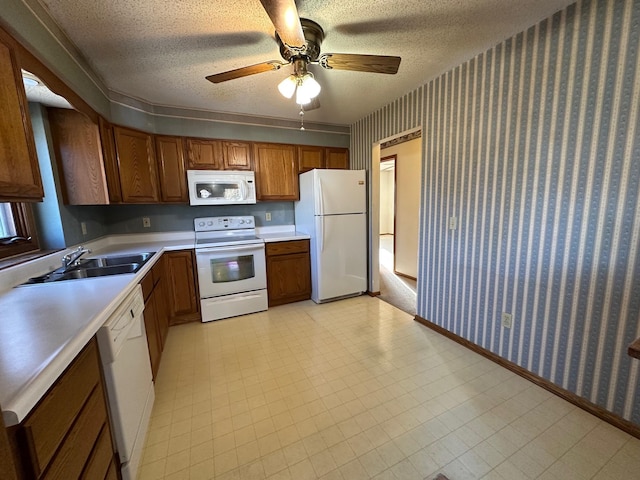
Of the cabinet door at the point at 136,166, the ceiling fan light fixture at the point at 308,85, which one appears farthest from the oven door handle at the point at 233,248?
the ceiling fan light fixture at the point at 308,85

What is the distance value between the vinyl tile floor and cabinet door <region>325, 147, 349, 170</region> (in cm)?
240

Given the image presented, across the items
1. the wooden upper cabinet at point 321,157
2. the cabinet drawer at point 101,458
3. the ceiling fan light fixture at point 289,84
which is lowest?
the cabinet drawer at point 101,458

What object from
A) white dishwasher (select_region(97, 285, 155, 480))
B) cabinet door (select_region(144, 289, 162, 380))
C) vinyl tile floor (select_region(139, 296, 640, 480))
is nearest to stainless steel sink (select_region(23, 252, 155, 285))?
cabinet door (select_region(144, 289, 162, 380))

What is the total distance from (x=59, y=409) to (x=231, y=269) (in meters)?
2.24

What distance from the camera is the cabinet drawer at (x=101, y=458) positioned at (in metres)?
0.90

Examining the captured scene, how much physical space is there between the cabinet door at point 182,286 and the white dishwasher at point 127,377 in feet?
3.92

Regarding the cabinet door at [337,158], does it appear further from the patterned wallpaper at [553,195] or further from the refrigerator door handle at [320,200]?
the patterned wallpaper at [553,195]

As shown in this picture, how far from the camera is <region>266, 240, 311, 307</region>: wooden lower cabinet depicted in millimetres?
3217

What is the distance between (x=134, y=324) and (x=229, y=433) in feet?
2.68

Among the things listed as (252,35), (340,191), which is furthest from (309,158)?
(252,35)

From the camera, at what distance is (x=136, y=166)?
267cm

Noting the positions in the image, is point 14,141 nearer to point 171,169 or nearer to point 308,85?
point 308,85

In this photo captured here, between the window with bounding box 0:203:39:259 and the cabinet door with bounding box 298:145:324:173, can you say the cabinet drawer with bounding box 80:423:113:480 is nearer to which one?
the window with bounding box 0:203:39:259

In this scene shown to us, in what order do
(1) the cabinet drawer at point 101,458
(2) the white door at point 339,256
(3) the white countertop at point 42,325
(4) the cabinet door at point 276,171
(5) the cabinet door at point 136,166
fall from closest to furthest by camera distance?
1. (3) the white countertop at point 42,325
2. (1) the cabinet drawer at point 101,458
3. (5) the cabinet door at point 136,166
4. (2) the white door at point 339,256
5. (4) the cabinet door at point 276,171
